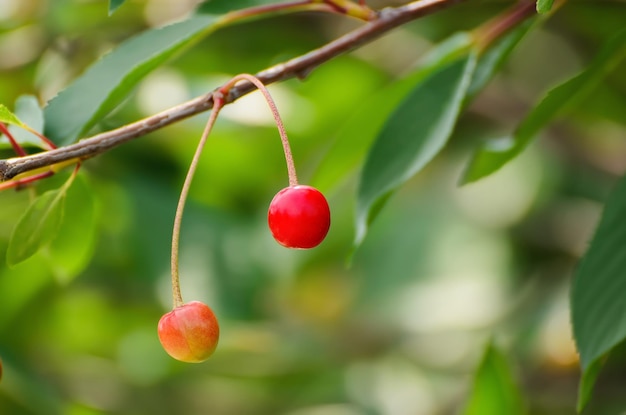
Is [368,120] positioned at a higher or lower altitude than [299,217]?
higher

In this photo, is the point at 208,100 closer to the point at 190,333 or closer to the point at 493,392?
the point at 190,333

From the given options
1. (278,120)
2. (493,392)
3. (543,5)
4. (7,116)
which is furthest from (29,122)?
(493,392)

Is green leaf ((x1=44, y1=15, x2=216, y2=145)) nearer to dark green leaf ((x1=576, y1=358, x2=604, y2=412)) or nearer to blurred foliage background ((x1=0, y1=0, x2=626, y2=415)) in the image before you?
dark green leaf ((x1=576, y1=358, x2=604, y2=412))

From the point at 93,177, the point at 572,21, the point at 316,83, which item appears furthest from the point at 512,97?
the point at 93,177

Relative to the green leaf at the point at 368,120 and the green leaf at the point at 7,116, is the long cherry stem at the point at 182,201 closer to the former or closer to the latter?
the green leaf at the point at 7,116

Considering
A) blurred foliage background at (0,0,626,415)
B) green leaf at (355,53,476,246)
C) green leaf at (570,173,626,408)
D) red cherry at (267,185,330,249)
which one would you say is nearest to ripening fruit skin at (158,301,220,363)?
red cherry at (267,185,330,249)

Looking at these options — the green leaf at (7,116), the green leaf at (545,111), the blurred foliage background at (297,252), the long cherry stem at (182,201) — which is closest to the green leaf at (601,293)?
the green leaf at (545,111)
